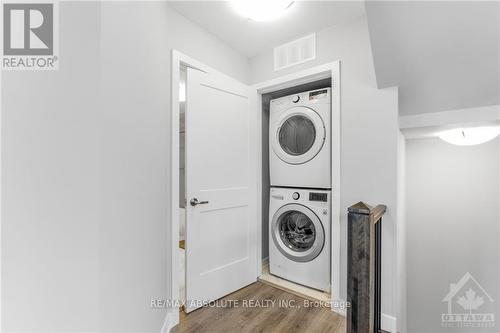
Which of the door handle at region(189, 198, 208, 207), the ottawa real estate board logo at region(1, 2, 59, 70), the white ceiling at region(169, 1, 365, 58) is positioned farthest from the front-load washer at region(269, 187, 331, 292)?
the ottawa real estate board logo at region(1, 2, 59, 70)

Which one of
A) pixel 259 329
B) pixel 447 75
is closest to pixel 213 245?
pixel 259 329

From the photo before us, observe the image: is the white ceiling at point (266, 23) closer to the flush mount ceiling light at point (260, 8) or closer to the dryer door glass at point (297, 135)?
the flush mount ceiling light at point (260, 8)

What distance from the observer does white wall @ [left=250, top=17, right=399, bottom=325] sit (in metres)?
1.62

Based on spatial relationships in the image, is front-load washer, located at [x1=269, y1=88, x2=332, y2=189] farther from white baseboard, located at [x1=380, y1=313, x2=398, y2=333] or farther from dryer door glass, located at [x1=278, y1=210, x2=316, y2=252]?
white baseboard, located at [x1=380, y1=313, x2=398, y2=333]

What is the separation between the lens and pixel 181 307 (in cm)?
185

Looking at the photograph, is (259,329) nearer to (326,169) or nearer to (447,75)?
(326,169)

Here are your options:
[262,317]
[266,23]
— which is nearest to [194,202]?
[262,317]

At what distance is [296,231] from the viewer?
2.33 m

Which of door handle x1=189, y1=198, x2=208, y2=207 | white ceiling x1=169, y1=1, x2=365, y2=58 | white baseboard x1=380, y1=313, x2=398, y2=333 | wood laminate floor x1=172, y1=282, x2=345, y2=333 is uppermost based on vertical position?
white ceiling x1=169, y1=1, x2=365, y2=58

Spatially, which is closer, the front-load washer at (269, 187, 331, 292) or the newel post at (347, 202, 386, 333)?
the newel post at (347, 202, 386, 333)

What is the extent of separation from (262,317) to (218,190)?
3.48ft

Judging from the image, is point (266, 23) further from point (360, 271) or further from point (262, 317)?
point (262, 317)

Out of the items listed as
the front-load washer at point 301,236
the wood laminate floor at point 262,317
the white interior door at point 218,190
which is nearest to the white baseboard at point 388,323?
the wood laminate floor at point 262,317

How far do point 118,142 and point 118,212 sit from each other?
11.9 inches
